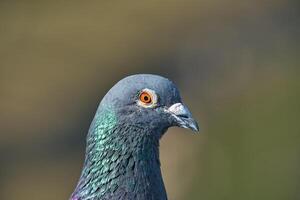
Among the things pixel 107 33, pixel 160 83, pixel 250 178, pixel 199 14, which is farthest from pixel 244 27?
pixel 160 83

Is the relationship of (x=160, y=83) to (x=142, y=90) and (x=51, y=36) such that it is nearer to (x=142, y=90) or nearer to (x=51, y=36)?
(x=142, y=90)

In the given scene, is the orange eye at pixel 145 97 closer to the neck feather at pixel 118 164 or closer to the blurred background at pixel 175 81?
the neck feather at pixel 118 164

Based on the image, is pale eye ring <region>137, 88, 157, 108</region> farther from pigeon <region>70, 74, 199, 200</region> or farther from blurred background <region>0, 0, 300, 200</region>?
blurred background <region>0, 0, 300, 200</region>

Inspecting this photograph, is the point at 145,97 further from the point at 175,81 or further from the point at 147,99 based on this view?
the point at 175,81

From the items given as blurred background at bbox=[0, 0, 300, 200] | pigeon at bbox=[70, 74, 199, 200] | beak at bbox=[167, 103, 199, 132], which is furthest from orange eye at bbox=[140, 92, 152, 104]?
blurred background at bbox=[0, 0, 300, 200]

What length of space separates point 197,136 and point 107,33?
10.6 ft

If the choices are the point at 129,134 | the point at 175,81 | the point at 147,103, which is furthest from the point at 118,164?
the point at 175,81

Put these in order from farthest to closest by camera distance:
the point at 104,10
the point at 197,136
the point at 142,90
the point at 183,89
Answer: the point at 104,10
the point at 183,89
the point at 197,136
the point at 142,90

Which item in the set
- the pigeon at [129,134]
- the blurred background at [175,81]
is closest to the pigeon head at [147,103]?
the pigeon at [129,134]

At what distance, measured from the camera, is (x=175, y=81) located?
523 inches

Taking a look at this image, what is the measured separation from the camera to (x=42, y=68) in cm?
1453

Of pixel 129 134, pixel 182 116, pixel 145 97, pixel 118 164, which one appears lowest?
pixel 118 164

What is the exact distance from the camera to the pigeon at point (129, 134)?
608 centimetres

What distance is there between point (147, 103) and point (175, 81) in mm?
7180
